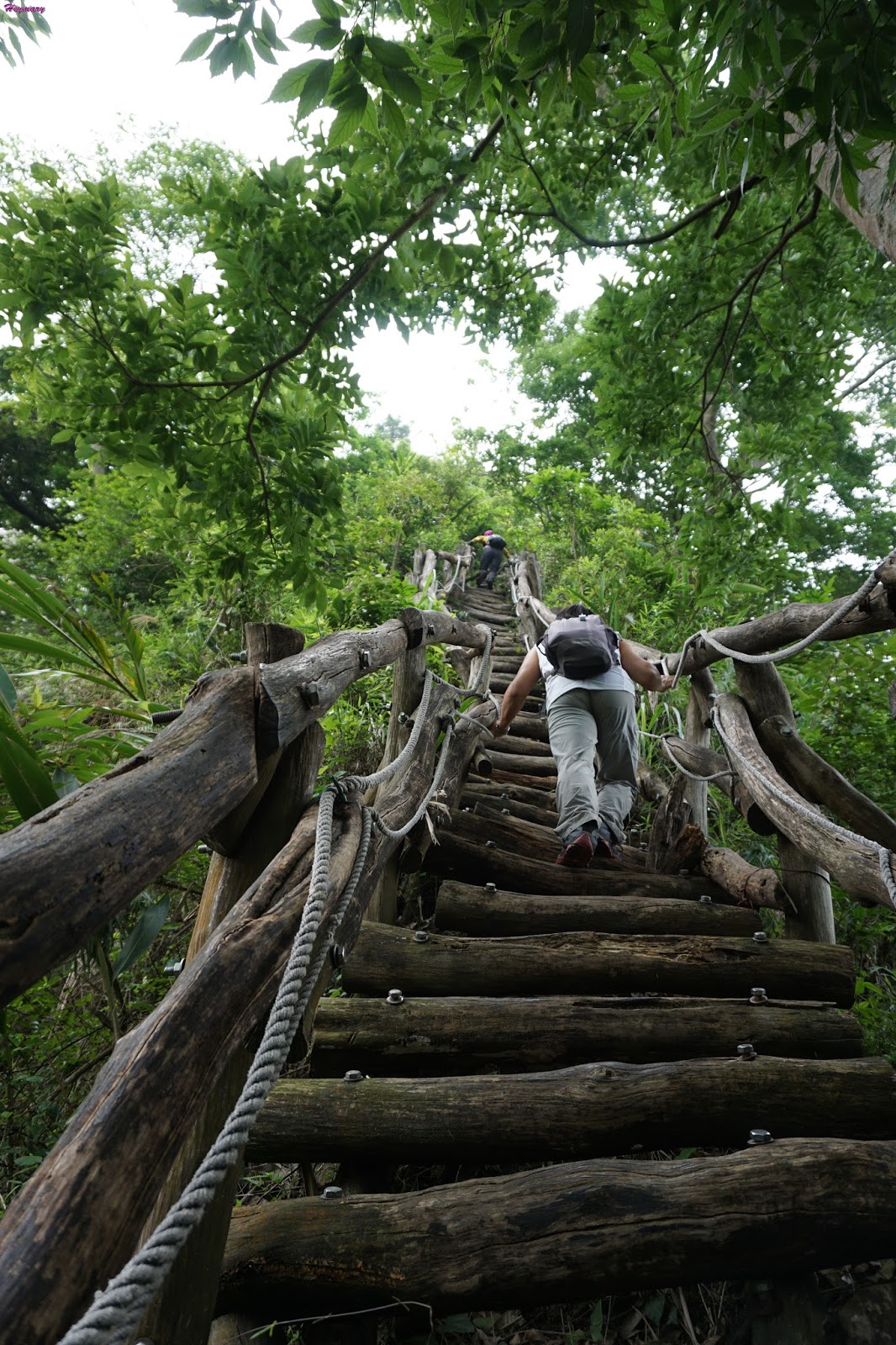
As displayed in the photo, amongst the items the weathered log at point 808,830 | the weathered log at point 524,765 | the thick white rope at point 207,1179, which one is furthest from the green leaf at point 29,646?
the weathered log at point 524,765

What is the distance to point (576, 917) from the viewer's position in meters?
2.98

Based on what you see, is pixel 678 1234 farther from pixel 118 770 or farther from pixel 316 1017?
pixel 118 770

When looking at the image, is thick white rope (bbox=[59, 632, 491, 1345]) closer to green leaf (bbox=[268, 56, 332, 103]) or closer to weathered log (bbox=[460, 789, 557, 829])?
green leaf (bbox=[268, 56, 332, 103])

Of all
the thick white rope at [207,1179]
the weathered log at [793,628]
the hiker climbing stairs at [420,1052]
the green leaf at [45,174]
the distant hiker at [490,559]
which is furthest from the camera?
the distant hiker at [490,559]

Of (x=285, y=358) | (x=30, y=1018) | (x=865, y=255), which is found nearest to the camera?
(x=30, y=1018)

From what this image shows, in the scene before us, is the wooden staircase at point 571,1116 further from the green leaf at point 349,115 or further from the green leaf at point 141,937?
the green leaf at point 349,115

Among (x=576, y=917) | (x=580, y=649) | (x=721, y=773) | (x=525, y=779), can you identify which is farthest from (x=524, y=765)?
(x=576, y=917)

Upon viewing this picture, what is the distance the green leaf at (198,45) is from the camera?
1497mm

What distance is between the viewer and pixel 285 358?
3.11m

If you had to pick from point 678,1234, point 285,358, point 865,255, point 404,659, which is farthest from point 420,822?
point 865,255

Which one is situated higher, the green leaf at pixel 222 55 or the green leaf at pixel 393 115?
the green leaf at pixel 222 55

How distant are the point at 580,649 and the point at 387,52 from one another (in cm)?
280

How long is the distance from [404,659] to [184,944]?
1.70 m

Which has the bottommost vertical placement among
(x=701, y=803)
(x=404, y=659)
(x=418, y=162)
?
(x=701, y=803)
